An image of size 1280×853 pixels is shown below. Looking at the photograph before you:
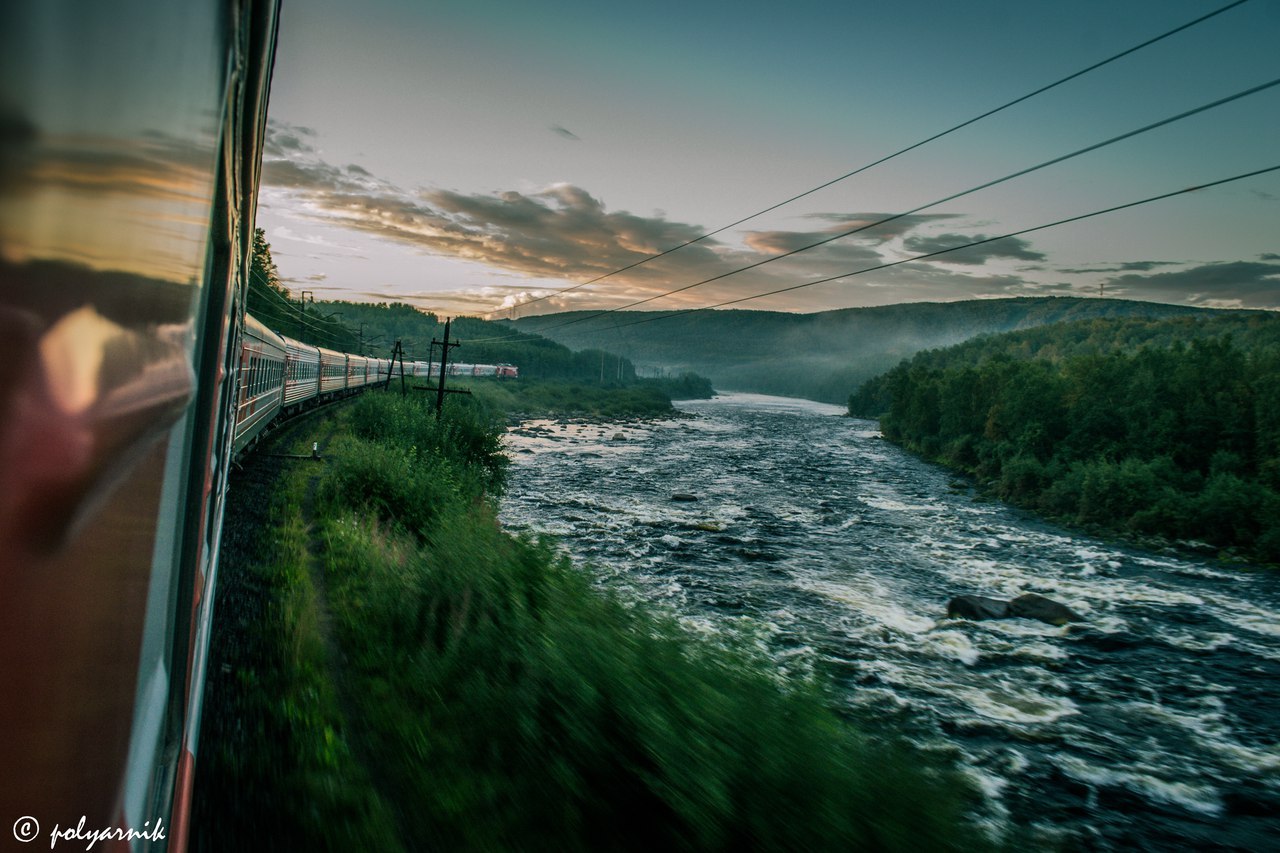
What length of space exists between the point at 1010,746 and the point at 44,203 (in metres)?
11.3

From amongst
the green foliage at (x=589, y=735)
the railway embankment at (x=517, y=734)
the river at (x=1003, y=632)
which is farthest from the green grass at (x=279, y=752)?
the river at (x=1003, y=632)

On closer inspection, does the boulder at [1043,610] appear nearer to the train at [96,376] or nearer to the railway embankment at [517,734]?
the railway embankment at [517,734]

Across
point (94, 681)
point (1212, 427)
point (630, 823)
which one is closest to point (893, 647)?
point (630, 823)

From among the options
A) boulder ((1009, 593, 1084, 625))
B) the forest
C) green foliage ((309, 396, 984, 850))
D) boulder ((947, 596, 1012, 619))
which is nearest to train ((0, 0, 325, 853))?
green foliage ((309, 396, 984, 850))

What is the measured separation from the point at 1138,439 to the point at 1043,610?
69.7ft

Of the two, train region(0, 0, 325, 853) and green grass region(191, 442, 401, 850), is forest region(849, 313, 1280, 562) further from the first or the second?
train region(0, 0, 325, 853)

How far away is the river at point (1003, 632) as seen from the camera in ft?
27.6

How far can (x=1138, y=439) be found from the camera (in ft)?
98.9

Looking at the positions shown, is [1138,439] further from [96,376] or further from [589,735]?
[96,376]

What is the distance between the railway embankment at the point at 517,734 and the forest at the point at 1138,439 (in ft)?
74.5

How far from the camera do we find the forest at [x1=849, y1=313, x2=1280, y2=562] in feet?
73.3

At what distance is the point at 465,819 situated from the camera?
450cm

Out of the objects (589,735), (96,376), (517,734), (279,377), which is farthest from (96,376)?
(279,377)

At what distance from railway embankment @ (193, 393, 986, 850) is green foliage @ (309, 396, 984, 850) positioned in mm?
15
